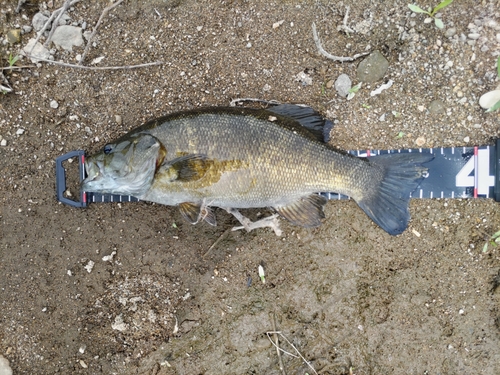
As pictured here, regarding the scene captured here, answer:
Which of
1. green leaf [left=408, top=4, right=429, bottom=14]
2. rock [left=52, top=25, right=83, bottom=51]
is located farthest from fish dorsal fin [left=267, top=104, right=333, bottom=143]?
rock [left=52, top=25, right=83, bottom=51]

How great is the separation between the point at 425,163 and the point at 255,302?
197 cm

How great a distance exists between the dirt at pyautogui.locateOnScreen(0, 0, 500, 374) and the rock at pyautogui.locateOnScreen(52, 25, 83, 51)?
0.31 ft

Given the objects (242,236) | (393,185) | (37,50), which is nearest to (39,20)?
(37,50)

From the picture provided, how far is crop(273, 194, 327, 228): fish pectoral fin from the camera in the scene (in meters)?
3.12

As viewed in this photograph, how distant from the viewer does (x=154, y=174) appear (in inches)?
119

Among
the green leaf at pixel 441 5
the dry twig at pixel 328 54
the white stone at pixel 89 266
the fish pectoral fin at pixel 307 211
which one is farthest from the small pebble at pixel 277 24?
the white stone at pixel 89 266

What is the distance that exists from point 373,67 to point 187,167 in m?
1.92

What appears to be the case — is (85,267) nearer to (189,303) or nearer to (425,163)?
(189,303)

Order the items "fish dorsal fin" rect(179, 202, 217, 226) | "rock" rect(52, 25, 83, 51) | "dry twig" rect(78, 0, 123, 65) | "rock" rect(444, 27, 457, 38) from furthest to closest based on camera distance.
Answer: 1. "rock" rect(52, 25, 83, 51)
2. "dry twig" rect(78, 0, 123, 65)
3. "rock" rect(444, 27, 457, 38)
4. "fish dorsal fin" rect(179, 202, 217, 226)

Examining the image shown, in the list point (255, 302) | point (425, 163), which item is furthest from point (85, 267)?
point (425, 163)

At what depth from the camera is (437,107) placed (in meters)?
3.29

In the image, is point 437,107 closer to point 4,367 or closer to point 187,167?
point 187,167

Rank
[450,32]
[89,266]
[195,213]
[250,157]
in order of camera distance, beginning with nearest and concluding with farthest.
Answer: [250,157] < [195,213] < [450,32] < [89,266]

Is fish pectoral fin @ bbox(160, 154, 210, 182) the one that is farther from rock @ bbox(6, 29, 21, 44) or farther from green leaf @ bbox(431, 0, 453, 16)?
green leaf @ bbox(431, 0, 453, 16)
